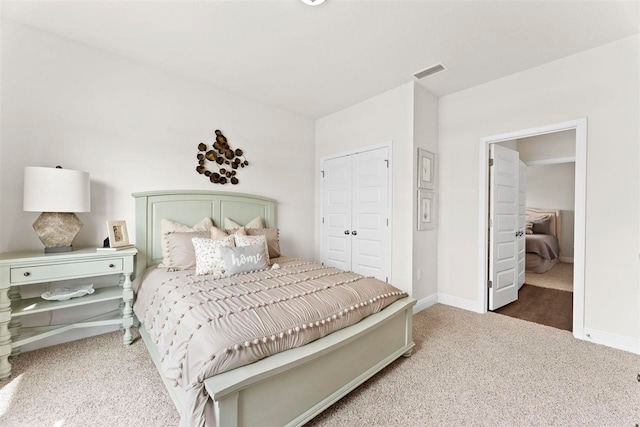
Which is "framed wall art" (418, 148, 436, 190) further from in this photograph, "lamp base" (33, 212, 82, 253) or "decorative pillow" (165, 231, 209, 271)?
"lamp base" (33, 212, 82, 253)

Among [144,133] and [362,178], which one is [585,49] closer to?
[362,178]

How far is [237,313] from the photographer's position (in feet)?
4.89

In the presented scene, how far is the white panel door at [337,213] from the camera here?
3830 millimetres

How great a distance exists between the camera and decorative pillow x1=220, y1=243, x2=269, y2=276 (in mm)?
2322

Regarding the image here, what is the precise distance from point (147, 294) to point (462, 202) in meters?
3.37

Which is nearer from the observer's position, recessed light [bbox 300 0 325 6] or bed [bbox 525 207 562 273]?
recessed light [bbox 300 0 325 6]

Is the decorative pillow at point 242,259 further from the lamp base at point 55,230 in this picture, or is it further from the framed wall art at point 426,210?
the framed wall art at point 426,210

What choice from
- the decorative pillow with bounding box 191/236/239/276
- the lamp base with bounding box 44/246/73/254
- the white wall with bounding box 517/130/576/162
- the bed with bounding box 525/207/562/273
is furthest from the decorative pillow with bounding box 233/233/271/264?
the bed with bounding box 525/207/562/273

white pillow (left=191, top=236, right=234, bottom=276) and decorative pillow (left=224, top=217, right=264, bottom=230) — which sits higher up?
decorative pillow (left=224, top=217, right=264, bottom=230)

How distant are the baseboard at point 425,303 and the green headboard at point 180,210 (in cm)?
220

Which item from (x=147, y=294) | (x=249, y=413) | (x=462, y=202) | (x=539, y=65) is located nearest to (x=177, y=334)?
(x=249, y=413)

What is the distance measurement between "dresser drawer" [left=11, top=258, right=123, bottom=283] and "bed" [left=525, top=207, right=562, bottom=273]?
634 centimetres

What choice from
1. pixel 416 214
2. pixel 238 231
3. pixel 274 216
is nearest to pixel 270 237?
pixel 238 231

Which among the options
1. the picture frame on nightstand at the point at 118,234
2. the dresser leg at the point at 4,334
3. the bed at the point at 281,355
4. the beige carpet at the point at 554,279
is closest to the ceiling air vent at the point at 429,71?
the bed at the point at 281,355
